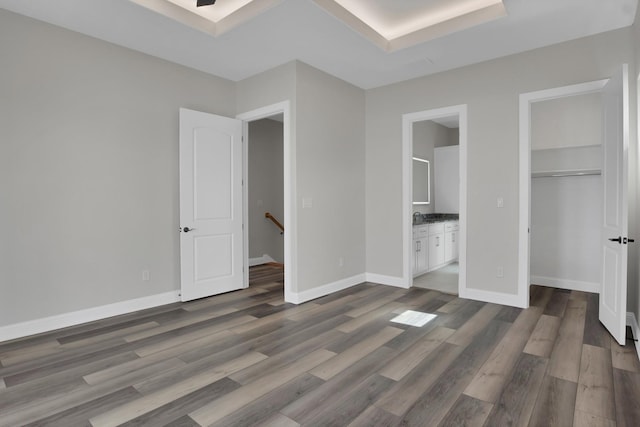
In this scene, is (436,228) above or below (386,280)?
above

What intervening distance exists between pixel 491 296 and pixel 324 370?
2.54m

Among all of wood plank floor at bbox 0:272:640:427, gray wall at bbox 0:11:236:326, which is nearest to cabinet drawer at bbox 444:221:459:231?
wood plank floor at bbox 0:272:640:427

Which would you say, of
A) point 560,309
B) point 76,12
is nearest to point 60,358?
point 76,12

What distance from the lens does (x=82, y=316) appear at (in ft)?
11.4

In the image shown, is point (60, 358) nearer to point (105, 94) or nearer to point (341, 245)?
point (105, 94)

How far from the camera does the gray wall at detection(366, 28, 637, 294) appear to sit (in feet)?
11.7

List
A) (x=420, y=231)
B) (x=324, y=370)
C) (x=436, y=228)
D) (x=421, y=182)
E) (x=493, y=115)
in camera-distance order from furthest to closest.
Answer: (x=421, y=182), (x=436, y=228), (x=420, y=231), (x=493, y=115), (x=324, y=370)

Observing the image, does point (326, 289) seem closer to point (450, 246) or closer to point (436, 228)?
point (436, 228)

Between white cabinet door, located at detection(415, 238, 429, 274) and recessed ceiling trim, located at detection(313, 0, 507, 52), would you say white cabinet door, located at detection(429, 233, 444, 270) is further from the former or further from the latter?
recessed ceiling trim, located at detection(313, 0, 507, 52)

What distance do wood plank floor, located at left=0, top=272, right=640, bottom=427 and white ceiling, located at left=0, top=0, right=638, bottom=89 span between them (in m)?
2.81

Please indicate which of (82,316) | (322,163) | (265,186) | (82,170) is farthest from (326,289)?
(265,186)

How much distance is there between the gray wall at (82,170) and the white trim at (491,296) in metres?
3.46

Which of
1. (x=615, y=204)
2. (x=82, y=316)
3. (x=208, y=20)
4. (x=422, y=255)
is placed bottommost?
(x=82, y=316)

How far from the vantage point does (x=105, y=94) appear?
362 cm
